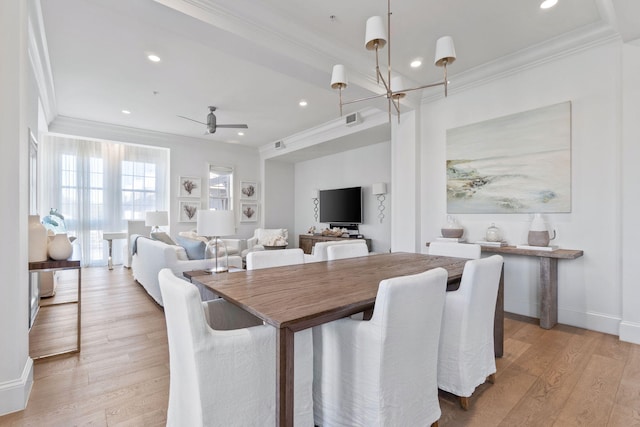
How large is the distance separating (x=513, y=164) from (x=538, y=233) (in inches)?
31.6

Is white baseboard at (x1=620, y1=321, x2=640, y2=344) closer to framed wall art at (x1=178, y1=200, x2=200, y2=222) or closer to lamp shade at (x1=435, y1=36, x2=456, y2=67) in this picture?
lamp shade at (x1=435, y1=36, x2=456, y2=67)

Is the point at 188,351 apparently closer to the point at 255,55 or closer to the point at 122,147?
the point at 255,55

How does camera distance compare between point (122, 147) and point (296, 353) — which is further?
point (122, 147)

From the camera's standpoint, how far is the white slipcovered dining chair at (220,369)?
112cm

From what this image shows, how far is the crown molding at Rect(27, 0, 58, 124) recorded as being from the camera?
8.09ft

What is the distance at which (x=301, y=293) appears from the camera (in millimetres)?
1421

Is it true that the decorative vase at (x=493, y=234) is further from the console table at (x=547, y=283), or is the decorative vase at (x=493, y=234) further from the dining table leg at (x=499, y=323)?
the dining table leg at (x=499, y=323)

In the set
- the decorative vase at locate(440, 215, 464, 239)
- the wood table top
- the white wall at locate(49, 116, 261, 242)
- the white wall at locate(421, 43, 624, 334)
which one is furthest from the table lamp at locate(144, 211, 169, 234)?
the white wall at locate(421, 43, 624, 334)

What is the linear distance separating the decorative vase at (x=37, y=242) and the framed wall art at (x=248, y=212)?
5076 mm

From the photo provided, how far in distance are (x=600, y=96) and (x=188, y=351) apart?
154 inches

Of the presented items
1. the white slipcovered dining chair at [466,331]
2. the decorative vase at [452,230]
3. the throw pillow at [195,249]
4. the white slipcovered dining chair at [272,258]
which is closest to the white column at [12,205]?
the white slipcovered dining chair at [272,258]

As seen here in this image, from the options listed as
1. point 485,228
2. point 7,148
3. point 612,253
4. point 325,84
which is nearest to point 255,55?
point 325,84

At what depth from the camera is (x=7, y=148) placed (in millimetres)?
1682

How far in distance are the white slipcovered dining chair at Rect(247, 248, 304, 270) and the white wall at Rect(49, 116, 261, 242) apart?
4.98 meters
